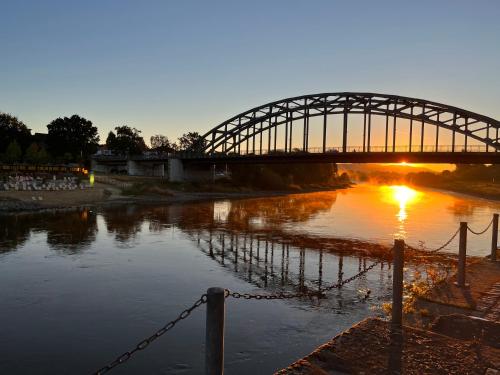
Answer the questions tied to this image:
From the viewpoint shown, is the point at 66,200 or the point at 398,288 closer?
the point at 398,288

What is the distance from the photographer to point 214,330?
5.43 m

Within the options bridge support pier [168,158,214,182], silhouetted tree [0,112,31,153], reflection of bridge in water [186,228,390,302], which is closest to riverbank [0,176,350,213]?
bridge support pier [168,158,214,182]

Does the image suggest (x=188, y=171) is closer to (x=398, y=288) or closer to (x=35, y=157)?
(x=35, y=157)

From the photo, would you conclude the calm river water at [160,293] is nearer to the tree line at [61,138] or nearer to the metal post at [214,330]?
the metal post at [214,330]

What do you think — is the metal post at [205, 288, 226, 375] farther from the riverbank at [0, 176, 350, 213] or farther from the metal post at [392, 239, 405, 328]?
the riverbank at [0, 176, 350, 213]

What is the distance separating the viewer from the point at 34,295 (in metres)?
14.2

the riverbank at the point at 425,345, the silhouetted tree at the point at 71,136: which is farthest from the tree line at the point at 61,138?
the riverbank at the point at 425,345

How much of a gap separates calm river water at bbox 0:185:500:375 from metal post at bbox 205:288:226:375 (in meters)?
3.83

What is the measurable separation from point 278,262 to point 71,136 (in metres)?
110

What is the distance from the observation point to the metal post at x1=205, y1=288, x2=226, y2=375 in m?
5.38

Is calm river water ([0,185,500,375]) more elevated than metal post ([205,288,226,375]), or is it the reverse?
metal post ([205,288,226,375])

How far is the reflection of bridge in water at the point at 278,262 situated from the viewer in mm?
16781

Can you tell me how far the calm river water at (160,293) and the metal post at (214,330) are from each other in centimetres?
383

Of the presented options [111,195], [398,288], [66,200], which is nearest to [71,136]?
[111,195]
